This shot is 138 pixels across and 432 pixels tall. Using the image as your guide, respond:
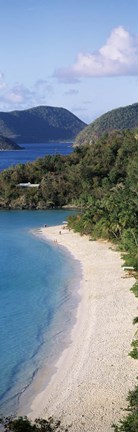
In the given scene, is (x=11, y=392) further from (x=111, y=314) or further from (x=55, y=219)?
(x=55, y=219)

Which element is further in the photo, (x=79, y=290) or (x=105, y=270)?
(x=105, y=270)

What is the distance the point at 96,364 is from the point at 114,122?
171 metres

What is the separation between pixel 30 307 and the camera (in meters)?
29.1

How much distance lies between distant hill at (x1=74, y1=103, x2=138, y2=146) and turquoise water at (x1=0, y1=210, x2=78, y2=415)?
5291 inches

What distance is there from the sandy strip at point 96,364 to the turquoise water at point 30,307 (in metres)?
0.83

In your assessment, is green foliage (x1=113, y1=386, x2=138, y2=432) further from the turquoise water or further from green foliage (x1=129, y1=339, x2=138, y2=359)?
green foliage (x1=129, y1=339, x2=138, y2=359)

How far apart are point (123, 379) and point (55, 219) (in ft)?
136

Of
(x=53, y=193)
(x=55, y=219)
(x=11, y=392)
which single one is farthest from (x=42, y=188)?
(x=11, y=392)

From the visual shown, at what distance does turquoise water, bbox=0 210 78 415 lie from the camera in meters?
21.1

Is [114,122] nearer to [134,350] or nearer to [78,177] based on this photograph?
[78,177]

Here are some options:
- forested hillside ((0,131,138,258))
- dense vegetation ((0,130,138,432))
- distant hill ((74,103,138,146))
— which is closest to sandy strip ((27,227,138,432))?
dense vegetation ((0,130,138,432))

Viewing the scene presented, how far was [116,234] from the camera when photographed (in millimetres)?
43562

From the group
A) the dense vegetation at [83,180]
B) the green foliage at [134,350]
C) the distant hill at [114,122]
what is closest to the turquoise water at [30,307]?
the green foliage at [134,350]

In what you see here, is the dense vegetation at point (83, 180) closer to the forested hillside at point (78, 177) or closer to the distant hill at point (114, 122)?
the forested hillside at point (78, 177)
